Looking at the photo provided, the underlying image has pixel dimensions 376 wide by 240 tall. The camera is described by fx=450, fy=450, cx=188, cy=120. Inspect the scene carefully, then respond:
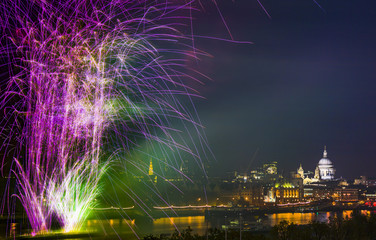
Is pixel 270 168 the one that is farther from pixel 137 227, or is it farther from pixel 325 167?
pixel 137 227

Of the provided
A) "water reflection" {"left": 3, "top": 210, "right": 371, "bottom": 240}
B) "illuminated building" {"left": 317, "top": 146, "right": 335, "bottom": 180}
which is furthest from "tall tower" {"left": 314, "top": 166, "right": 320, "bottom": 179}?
"water reflection" {"left": 3, "top": 210, "right": 371, "bottom": 240}

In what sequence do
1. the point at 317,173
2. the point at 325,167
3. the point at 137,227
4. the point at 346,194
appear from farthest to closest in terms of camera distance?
the point at 317,173 → the point at 325,167 → the point at 346,194 → the point at 137,227

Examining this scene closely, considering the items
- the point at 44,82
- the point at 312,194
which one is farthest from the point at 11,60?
the point at 312,194

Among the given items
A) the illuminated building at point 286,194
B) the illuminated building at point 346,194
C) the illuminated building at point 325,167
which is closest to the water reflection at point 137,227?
the illuminated building at point 286,194

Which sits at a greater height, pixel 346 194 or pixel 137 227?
pixel 137 227

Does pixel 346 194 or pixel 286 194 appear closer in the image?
pixel 286 194

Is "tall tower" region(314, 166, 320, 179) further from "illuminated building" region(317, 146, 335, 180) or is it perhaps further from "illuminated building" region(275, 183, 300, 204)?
"illuminated building" region(275, 183, 300, 204)

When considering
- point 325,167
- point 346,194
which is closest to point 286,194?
point 346,194

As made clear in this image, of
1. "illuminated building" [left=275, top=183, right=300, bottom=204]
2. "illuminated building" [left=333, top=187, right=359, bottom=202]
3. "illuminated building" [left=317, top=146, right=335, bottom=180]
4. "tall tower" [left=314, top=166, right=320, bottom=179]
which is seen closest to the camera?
"illuminated building" [left=275, top=183, right=300, bottom=204]

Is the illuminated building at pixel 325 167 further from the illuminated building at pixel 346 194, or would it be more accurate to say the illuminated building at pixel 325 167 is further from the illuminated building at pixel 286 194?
the illuminated building at pixel 286 194

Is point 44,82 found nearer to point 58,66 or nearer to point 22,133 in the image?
point 58,66

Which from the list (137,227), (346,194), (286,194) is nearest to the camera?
(137,227)
